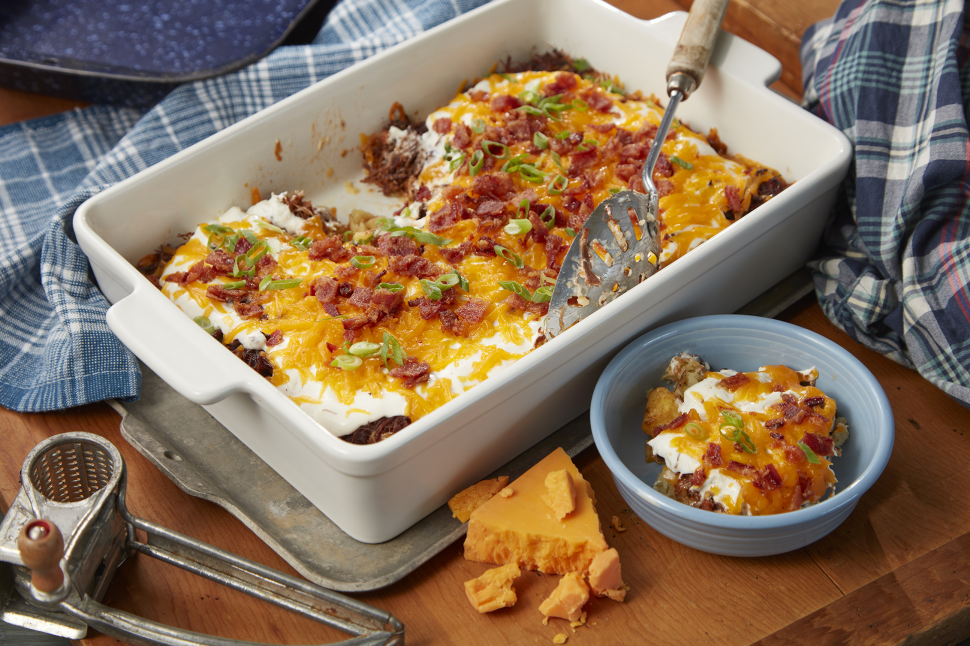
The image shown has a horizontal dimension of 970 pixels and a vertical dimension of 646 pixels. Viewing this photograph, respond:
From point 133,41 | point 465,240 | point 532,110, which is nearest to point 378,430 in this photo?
point 465,240

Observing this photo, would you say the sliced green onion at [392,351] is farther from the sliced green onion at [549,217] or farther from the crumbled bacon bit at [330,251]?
the sliced green onion at [549,217]

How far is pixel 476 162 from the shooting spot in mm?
1946

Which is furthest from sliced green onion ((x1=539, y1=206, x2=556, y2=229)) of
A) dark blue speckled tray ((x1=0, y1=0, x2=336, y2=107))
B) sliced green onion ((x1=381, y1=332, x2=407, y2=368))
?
dark blue speckled tray ((x1=0, y1=0, x2=336, y2=107))

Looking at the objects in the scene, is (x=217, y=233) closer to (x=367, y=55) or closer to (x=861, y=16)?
(x=367, y=55)

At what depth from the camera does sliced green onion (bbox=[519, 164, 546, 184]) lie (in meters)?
1.93

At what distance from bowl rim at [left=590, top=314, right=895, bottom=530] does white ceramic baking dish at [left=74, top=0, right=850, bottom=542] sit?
46 millimetres

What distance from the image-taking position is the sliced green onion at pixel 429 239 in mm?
1778

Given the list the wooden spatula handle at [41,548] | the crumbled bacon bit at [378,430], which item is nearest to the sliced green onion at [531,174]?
the crumbled bacon bit at [378,430]

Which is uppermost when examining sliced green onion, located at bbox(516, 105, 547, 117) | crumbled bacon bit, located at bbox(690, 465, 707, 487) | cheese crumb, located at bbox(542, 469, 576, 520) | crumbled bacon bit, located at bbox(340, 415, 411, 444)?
sliced green onion, located at bbox(516, 105, 547, 117)

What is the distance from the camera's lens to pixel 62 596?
121cm

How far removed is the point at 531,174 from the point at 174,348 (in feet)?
2.89

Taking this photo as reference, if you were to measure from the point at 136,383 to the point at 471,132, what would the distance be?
947mm

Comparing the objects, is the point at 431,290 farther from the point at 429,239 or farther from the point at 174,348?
the point at 174,348

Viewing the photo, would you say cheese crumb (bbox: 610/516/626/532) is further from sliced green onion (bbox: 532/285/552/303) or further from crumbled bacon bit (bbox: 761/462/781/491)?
sliced green onion (bbox: 532/285/552/303)
